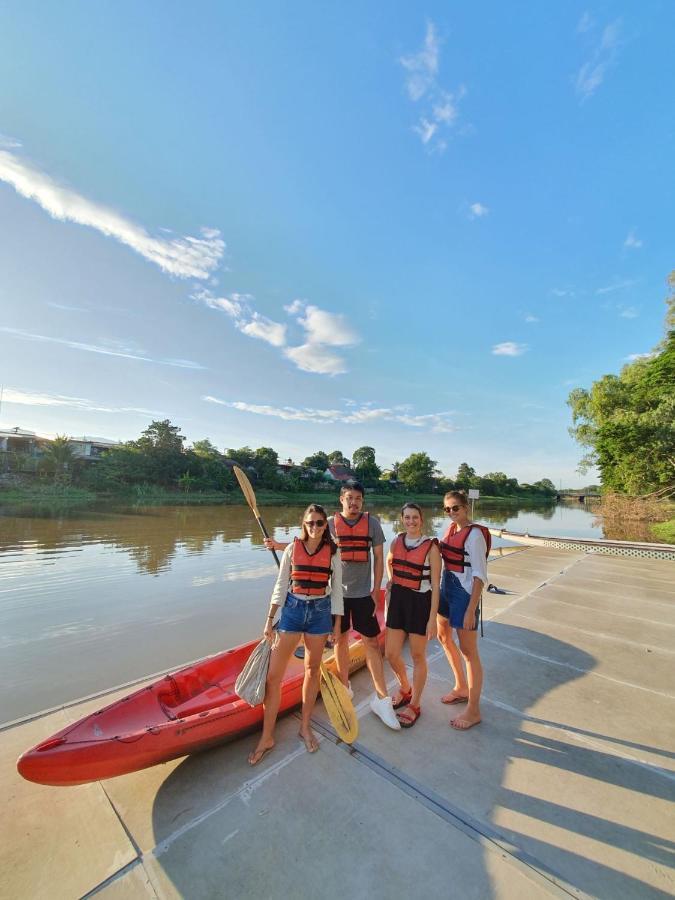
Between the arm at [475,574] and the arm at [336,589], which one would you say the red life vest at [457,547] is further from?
the arm at [336,589]

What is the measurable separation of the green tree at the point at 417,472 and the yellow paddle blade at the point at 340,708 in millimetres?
69026

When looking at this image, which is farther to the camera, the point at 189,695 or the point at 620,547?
the point at 620,547

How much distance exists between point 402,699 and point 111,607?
694 cm

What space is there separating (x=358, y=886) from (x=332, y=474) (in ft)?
226

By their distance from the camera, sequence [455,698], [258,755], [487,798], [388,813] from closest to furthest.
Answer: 1. [388,813]
2. [487,798]
3. [258,755]
4. [455,698]

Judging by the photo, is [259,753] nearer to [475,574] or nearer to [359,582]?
[359,582]

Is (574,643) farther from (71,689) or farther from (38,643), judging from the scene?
(38,643)

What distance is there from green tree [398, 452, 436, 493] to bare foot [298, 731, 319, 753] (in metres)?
69.1

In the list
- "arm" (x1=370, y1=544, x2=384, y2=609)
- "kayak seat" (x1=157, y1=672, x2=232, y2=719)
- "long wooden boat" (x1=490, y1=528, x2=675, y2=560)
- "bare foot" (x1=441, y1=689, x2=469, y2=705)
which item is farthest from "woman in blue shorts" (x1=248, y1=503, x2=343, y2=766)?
"long wooden boat" (x1=490, y1=528, x2=675, y2=560)

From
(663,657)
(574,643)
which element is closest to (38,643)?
(574,643)

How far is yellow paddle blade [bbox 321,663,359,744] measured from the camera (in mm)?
2545

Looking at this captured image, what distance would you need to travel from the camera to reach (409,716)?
2816 millimetres

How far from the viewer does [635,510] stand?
23625 mm

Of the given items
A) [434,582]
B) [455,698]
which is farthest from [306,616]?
[455,698]
